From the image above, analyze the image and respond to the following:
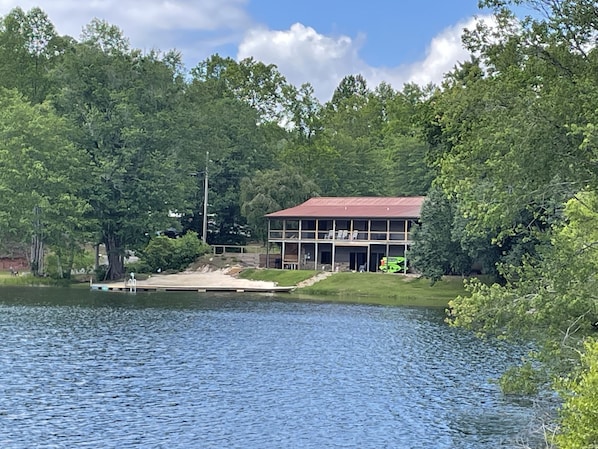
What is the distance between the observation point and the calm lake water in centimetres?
1595

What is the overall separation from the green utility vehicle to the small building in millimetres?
791

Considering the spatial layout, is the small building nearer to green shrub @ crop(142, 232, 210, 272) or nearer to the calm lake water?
green shrub @ crop(142, 232, 210, 272)

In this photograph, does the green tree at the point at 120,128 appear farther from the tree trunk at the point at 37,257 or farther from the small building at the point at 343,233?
the small building at the point at 343,233

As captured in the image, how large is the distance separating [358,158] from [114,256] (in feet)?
90.3

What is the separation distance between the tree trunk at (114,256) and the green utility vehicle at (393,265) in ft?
61.0

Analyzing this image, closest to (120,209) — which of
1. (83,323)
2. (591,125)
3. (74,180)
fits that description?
(74,180)

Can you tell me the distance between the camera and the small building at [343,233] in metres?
59.0

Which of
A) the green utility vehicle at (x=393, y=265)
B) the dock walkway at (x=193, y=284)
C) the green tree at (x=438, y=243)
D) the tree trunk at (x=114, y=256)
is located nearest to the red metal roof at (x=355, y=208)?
the green utility vehicle at (x=393, y=265)

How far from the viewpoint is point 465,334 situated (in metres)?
32.2

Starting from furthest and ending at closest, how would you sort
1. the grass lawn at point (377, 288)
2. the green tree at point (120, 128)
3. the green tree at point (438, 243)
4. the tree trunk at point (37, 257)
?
the tree trunk at point (37, 257), the green tree at point (120, 128), the grass lawn at point (377, 288), the green tree at point (438, 243)

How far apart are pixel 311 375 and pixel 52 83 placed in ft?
154

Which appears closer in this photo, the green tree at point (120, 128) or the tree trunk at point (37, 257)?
the green tree at point (120, 128)

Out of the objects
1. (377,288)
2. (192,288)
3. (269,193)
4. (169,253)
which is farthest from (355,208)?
(192,288)

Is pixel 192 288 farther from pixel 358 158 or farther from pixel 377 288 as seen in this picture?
pixel 358 158
